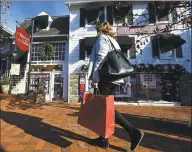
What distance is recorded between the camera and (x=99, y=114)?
7.02 feet

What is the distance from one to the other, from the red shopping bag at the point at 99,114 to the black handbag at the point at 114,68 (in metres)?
0.26

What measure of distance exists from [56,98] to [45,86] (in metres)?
1.09

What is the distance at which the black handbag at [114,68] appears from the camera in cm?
219

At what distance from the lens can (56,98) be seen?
11844 mm

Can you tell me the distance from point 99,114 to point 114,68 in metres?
0.57

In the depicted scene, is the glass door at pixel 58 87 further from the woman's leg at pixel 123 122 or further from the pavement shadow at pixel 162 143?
the woman's leg at pixel 123 122

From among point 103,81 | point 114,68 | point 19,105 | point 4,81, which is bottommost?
point 19,105

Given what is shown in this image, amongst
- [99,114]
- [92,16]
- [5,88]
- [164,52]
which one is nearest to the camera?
[99,114]

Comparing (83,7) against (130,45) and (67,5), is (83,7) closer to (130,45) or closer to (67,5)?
(67,5)

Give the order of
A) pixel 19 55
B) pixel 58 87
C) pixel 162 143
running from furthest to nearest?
pixel 19 55 → pixel 58 87 → pixel 162 143

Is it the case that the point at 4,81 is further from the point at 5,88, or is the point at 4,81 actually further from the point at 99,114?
the point at 99,114

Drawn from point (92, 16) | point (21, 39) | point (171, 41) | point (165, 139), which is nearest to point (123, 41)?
point (171, 41)

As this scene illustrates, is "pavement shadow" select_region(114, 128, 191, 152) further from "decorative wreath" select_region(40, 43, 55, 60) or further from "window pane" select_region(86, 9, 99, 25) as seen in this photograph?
"decorative wreath" select_region(40, 43, 55, 60)

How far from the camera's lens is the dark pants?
230 centimetres
